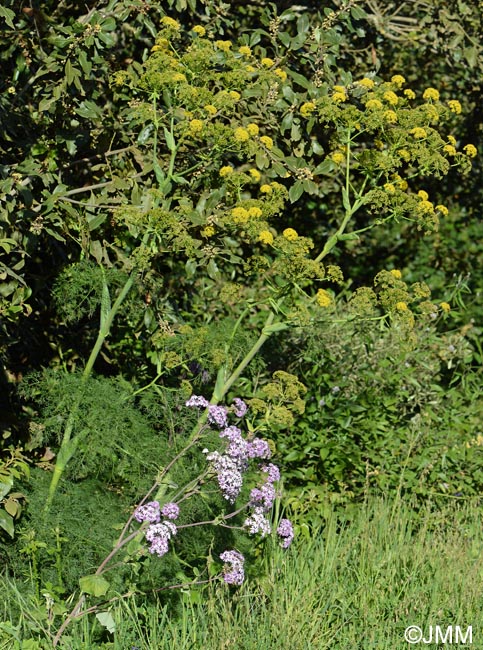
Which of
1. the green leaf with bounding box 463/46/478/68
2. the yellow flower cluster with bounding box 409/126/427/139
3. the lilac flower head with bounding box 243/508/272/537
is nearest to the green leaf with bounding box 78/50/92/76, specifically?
the yellow flower cluster with bounding box 409/126/427/139

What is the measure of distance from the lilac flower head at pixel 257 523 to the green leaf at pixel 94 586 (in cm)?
56

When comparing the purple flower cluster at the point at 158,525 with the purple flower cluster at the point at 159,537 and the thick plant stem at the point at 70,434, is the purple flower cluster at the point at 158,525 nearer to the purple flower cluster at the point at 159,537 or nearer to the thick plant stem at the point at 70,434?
the purple flower cluster at the point at 159,537

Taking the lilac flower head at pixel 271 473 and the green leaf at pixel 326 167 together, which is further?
the green leaf at pixel 326 167

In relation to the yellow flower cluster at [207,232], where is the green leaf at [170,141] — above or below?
above

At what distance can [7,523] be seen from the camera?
3447 millimetres

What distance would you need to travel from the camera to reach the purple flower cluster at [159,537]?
10.1ft

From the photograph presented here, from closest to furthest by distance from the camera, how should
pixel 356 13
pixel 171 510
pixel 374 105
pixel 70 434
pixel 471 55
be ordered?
pixel 171 510, pixel 70 434, pixel 374 105, pixel 356 13, pixel 471 55

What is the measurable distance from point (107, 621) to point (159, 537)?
13.5 inches

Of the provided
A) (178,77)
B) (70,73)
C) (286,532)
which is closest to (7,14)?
(70,73)

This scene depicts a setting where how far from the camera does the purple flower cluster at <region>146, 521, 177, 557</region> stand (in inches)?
122

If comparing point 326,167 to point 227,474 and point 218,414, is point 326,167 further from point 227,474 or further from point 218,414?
point 227,474

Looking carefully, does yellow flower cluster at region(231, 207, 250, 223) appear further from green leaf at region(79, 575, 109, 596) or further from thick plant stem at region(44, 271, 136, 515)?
green leaf at region(79, 575, 109, 596)

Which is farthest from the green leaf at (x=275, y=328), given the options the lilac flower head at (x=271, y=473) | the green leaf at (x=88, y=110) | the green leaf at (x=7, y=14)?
the green leaf at (x=7, y=14)

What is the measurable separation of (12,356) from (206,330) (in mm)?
1050
